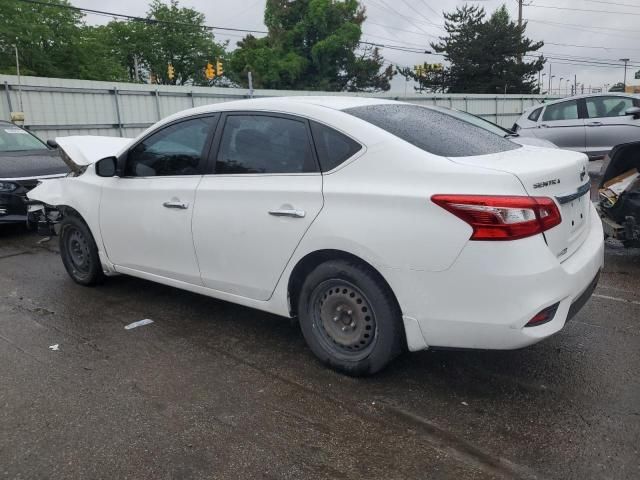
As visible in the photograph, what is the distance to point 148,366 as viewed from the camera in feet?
11.6

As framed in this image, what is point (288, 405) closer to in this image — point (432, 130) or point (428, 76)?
point (432, 130)

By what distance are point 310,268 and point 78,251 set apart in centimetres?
288

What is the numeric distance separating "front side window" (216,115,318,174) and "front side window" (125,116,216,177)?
0.74 feet

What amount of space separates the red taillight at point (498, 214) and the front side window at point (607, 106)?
9.48 meters

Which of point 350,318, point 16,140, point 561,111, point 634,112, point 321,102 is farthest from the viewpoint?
point 561,111

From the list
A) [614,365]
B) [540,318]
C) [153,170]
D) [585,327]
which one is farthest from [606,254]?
[153,170]

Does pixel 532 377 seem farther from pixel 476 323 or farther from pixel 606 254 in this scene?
pixel 606 254

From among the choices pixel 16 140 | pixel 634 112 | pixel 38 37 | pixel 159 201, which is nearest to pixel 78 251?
pixel 159 201

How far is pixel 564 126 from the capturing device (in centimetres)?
1136

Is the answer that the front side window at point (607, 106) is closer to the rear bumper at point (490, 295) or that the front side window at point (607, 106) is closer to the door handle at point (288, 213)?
the rear bumper at point (490, 295)

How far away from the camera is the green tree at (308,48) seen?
45.9 m

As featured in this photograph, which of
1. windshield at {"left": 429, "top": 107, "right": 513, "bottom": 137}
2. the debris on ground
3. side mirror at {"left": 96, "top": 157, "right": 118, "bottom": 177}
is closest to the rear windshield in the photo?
windshield at {"left": 429, "top": 107, "right": 513, "bottom": 137}

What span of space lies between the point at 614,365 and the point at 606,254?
314cm

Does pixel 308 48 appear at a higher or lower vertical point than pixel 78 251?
higher
